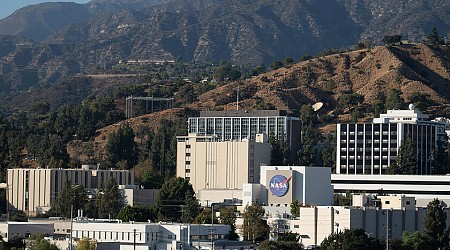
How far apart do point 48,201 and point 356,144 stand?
47220 mm

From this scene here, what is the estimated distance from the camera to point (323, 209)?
443 feet

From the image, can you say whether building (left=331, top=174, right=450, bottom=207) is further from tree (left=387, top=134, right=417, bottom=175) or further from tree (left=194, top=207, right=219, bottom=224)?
tree (left=194, top=207, right=219, bottom=224)

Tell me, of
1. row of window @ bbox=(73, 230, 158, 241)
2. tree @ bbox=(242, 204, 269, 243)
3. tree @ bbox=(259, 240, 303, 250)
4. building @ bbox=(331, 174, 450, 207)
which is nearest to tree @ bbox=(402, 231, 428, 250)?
tree @ bbox=(259, 240, 303, 250)

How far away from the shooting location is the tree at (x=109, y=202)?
155 meters

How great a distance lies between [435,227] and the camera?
13262 cm

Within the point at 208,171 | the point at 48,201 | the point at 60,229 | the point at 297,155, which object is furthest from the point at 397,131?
the point at 60,229

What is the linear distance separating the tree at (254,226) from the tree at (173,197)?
19077mm

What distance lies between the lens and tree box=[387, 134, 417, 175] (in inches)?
6900

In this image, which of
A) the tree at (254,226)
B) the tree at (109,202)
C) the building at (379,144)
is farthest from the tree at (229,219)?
the building at (379,144)

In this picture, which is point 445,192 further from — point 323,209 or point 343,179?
point 323,209

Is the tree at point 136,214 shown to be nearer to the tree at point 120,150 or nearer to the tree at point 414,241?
the tree at point 414,241

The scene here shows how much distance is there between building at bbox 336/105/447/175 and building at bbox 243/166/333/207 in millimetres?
31824

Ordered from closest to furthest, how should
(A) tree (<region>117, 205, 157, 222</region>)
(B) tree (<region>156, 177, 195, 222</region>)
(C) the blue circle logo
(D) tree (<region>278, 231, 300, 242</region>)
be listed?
(D) tree (<region>278, 231, 300, 242</region>) < (A) tree (<region>117, 205, 157, 222</region>) < (C) the blue circle logo < (B) tree (<region>156, 177, 195, 222</region>)

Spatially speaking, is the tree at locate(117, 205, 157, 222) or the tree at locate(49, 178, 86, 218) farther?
the tree at locate(49, 178, 86, 218)
